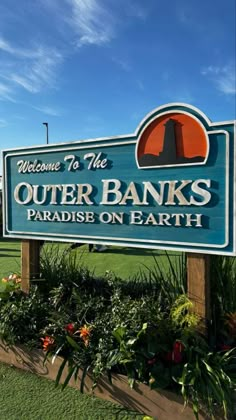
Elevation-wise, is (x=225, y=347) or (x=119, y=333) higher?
(x=119, y=333)

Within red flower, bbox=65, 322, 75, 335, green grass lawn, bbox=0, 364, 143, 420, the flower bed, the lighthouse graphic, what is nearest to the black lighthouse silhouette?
the lighthouse graphic

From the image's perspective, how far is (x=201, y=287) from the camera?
8.23 feet

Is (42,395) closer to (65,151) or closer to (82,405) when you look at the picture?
(82,405)

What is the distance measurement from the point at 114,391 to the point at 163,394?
15.3 inches

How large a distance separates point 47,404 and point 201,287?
1381mm

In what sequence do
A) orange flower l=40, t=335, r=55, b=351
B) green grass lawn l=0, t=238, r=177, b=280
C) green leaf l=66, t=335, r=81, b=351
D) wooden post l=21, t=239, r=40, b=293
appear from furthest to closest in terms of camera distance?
1. green grass lawn l=0, t=238, r=177, b=280
2. wooden post l=21, t=239, r=40, b=293
3. orange flower l=40, t=335, r=55, b=351
4. green leaf l=66, t=335, r=81, b=351

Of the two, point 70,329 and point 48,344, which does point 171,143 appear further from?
point 48,344

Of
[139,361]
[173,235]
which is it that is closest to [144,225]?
[173,235]

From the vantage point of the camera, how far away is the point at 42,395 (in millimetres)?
2621

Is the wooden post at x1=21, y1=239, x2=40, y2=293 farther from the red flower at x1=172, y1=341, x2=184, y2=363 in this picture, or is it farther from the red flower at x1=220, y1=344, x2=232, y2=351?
the red flower at x1=220, y1=344, x2=232, y2=351

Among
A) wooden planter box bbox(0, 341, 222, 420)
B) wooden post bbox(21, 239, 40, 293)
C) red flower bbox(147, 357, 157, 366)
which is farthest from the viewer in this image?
wooden post bbox(21, 239, 40, 293)

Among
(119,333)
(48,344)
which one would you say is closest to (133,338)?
(119,333)

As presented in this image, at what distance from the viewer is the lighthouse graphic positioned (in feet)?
7.97

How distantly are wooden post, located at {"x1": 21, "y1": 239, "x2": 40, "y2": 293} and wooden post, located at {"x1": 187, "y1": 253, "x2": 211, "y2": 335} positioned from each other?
64.8 inches
